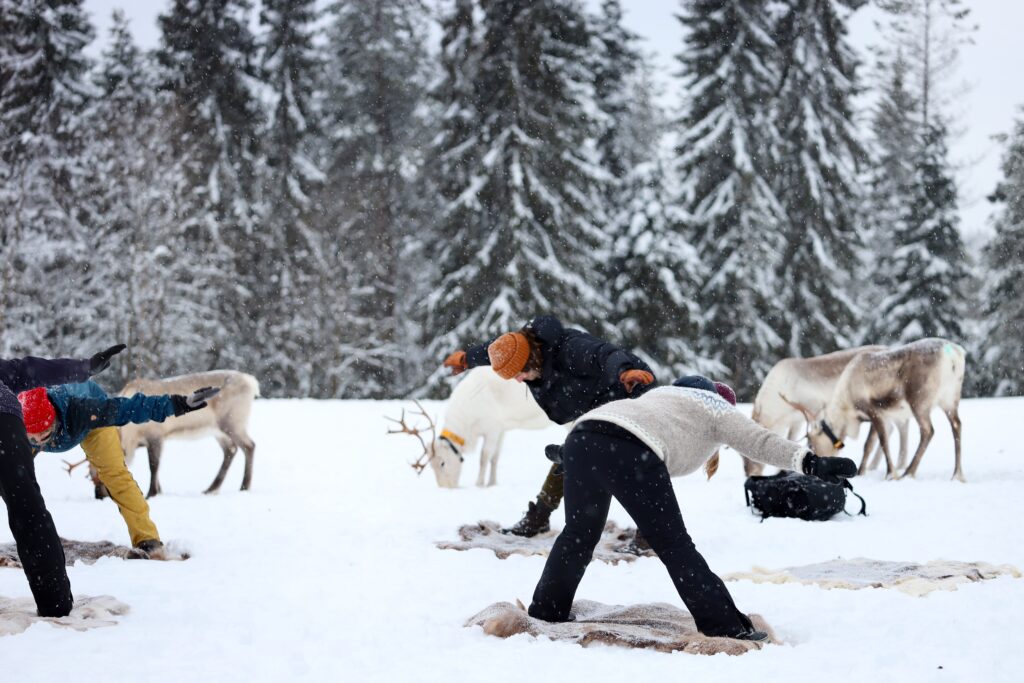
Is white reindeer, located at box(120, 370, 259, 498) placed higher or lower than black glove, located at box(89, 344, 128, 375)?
lower

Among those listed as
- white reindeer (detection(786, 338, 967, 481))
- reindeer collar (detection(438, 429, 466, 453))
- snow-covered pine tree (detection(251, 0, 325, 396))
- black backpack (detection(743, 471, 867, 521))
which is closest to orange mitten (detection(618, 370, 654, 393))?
black backpack (detection(743, 471, 867, 521))

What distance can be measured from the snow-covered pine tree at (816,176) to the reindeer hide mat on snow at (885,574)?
1893 cm

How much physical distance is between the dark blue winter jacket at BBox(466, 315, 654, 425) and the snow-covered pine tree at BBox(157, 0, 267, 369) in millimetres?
21509

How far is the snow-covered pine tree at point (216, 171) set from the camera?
25891mm

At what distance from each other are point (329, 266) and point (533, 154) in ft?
24.8

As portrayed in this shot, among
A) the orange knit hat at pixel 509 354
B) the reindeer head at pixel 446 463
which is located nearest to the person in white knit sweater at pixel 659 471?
the orange knit hat at pixel 509 354

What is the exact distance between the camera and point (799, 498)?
26.2ft

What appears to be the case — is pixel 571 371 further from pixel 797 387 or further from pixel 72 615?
pixel 797 387

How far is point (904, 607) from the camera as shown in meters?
4.38

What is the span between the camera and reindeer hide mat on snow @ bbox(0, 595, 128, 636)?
403 centimetres

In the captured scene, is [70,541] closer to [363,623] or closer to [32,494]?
[32,494]

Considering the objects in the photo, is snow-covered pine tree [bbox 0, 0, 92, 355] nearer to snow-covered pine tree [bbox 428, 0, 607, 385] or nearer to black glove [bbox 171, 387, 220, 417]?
snow-covered pine tree [bbox 428, 0, 607, 385]

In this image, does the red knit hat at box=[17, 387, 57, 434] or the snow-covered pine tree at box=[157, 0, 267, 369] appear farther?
the snow-covered pine tree at box=[157, 0, 267, 369]

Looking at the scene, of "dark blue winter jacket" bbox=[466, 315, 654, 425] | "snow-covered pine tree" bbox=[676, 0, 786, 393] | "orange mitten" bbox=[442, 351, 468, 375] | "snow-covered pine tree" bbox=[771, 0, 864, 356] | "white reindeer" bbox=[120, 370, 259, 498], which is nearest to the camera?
"dark blue winter jacket" bbox=[466, 315, 654, 425]
